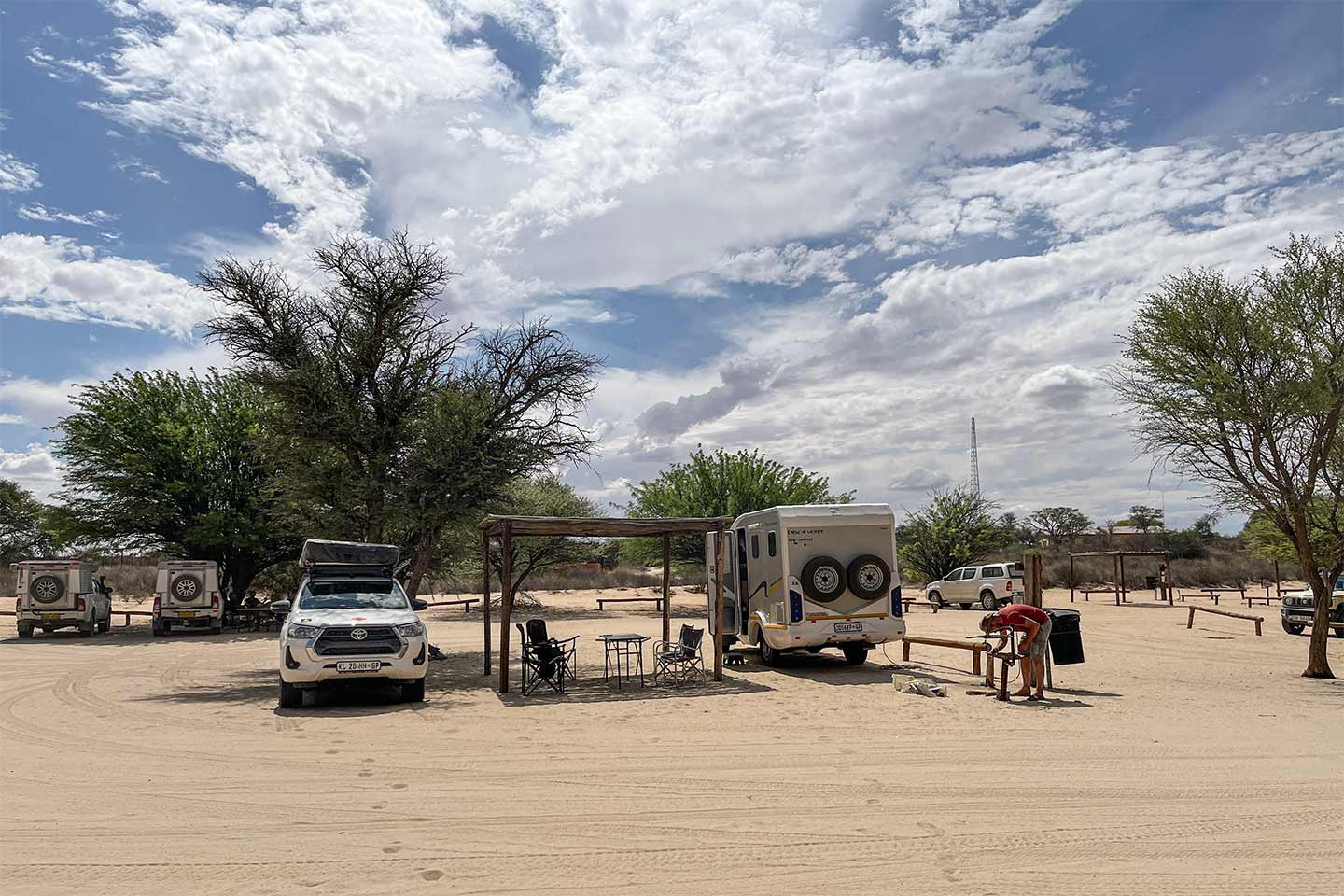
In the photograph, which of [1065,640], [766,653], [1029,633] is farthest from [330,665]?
[1065,640]

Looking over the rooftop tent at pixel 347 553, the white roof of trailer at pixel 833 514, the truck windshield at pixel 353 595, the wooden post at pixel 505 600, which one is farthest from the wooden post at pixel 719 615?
the rooftop tent at pixel 347 553

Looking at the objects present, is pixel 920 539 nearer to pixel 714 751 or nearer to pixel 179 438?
pixel 179 438

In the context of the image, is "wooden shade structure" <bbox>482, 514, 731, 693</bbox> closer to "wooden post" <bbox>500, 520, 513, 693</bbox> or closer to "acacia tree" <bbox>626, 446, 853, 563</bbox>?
"wooden post" <bbox>500, 520, 513, 693</bbox>

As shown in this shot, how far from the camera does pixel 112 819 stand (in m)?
6.50

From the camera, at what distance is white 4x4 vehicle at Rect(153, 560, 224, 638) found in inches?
1017

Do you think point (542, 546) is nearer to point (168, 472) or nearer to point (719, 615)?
point (168, 472)

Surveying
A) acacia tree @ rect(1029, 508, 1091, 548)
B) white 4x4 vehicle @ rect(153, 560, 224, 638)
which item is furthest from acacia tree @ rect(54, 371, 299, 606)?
acacia tree @ rect(1029, 508, 1091, 548)

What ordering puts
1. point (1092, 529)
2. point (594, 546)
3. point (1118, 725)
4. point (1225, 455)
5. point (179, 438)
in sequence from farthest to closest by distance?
point (1092, 529)
point (594, 546)
point (179, 438)
point (1225, 455)
point (1118, 725)

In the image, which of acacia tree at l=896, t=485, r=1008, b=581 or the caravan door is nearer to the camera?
the caravan door

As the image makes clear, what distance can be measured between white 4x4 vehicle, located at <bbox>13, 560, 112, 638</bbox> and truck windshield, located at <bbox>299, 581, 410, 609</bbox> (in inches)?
629

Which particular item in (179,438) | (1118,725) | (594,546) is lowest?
(1118,725)

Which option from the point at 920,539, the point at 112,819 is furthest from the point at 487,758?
the point at 920,539

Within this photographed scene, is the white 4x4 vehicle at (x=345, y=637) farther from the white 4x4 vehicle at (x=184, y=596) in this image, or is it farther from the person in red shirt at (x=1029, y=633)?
the white 4x4 vehicle at (x=184, y=596)

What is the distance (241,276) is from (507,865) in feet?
44.2
